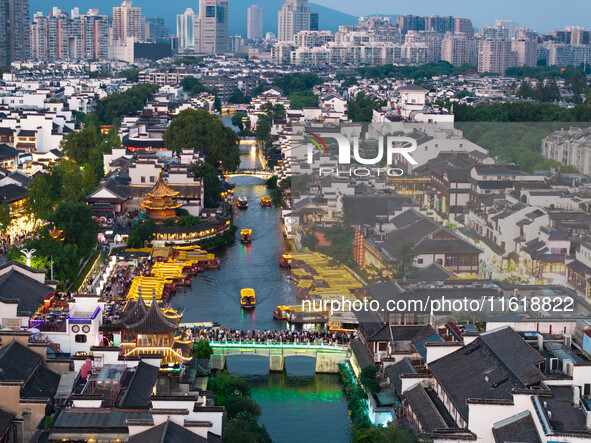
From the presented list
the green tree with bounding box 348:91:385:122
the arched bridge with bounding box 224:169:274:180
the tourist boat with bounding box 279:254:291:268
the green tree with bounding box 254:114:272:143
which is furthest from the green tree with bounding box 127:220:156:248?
the green tree with bounding box 348:91:385:122

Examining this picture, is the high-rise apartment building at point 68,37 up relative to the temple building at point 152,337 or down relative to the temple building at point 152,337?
up

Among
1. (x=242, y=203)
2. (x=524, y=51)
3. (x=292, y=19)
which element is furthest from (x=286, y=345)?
(x=292, y=19)

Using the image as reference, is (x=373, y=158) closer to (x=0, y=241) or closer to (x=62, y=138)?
(x=0, y=241)

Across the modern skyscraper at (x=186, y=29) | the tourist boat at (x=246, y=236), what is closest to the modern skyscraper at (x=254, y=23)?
the modern skyscraper at (x=186, y=29)

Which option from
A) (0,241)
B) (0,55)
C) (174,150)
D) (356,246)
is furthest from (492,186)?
(0,55)

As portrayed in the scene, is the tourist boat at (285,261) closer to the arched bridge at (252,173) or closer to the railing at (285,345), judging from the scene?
the railing at (285,345)

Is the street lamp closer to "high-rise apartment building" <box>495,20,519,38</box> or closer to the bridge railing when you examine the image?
the bridge railing
